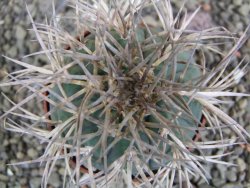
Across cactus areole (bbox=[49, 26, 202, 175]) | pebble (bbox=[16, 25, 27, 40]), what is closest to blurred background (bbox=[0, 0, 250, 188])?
pebble (bbox=[16, 25, 27, 40])

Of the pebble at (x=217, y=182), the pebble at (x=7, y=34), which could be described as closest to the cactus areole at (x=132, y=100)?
the pebble at (x=217, y=182)

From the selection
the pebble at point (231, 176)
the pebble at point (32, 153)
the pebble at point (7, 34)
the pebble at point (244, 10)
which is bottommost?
the pebble at point (231, 176)

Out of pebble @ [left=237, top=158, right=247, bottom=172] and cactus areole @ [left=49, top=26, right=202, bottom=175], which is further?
pebble @ [left=237, top=158, right=247, bottom=172]

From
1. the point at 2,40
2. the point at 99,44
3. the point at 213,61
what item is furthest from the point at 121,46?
the point at 2,40

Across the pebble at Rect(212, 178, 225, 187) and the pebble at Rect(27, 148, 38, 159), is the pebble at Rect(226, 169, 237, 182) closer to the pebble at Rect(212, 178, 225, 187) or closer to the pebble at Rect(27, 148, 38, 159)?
the pebble at Rect(212, 178, 225, 187)

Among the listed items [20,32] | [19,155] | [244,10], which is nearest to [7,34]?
[20,32]

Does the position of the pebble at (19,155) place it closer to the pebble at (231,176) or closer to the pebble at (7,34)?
the pebble at (7,34)

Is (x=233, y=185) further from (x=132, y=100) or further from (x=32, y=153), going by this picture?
(x=132, y=100)

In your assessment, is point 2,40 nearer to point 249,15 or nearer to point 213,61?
point 213,61
